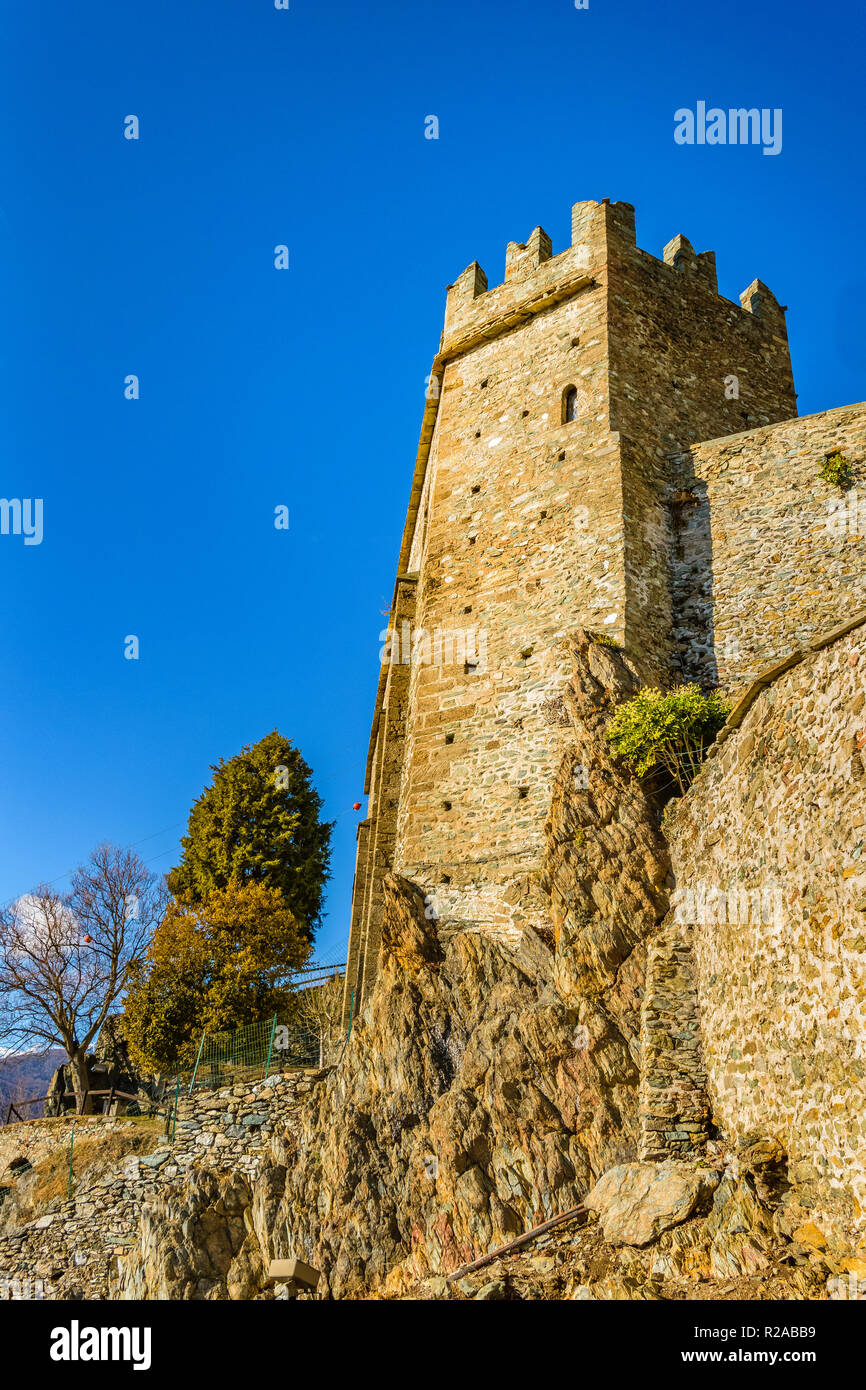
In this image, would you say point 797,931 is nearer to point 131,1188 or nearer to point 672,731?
point 672,731

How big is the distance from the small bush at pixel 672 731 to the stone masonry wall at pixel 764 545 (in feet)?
7.10

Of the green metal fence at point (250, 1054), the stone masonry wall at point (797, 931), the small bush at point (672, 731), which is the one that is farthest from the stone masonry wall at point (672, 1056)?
the green metal fence at point (250, 1054)

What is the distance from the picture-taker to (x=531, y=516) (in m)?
18.1

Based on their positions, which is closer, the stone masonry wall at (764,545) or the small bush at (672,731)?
the small bush at (672,731)

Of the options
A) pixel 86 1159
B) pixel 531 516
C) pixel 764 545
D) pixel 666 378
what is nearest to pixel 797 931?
pixel 764 545

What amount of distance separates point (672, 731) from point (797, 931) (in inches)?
195

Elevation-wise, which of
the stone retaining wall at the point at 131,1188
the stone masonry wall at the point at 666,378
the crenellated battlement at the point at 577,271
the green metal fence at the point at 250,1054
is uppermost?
the crenellated battlement at the point at 577,271

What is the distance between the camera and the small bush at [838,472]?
54.2 ft

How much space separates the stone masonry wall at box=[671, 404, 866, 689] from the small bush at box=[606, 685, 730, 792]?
216 centimetres

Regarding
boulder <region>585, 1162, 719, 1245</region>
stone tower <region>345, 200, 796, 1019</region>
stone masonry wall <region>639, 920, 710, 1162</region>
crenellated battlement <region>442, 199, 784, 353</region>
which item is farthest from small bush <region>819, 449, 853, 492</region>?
boulder <region>585, 1162, 719, 1245</region>

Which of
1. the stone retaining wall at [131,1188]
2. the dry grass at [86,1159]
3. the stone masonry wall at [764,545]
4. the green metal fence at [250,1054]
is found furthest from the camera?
the dry grass at [86,1159]

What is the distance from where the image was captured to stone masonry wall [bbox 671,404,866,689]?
52.7 ft

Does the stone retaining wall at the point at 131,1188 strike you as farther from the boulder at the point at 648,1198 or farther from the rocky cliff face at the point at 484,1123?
the boulder at the point at 648,1198

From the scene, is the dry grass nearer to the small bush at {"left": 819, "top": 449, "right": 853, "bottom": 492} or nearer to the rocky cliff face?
the rocky cliff face
